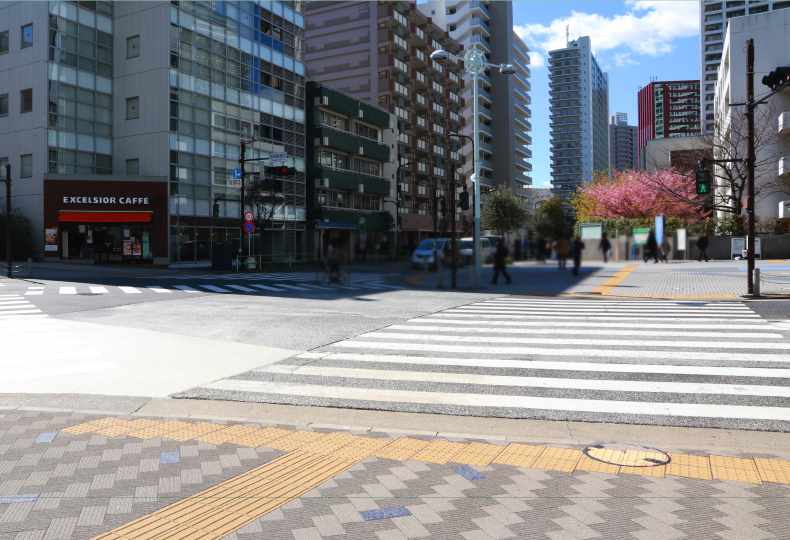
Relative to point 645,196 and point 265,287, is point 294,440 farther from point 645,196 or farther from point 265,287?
point 645,196

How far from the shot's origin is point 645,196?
4681 cm

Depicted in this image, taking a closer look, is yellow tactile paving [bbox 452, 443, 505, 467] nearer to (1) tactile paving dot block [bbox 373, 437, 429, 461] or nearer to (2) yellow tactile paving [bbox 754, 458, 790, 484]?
(1) tactile paving dot block [bbox 373, 437, 429, 461]

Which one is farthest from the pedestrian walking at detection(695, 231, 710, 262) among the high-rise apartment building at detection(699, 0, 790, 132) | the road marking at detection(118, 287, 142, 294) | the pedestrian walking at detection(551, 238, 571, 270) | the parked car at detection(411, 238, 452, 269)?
the high-rise apartment building at detection(699, 0, 790, 132)

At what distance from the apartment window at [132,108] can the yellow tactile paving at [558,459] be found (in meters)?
46.3

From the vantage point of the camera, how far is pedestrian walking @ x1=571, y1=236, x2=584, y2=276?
748cm

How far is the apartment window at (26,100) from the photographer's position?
4222cm

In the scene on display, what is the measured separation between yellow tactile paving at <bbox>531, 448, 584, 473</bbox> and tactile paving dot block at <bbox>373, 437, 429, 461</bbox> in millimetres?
1017

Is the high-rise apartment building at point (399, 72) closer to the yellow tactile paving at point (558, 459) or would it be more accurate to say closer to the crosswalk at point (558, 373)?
the crosswalk at point (558, 373)

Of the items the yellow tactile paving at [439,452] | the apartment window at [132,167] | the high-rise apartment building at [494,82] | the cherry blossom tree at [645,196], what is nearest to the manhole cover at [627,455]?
the yellow tactile paving at [439,452]

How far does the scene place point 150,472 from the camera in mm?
4582

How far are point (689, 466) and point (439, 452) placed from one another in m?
1.97

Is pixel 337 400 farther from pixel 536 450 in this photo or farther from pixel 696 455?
pixel 696 455

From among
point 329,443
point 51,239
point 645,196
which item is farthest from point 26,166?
point 645,196

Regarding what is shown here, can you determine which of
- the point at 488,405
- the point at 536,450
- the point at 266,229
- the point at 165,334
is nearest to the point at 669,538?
the point at 536,450
